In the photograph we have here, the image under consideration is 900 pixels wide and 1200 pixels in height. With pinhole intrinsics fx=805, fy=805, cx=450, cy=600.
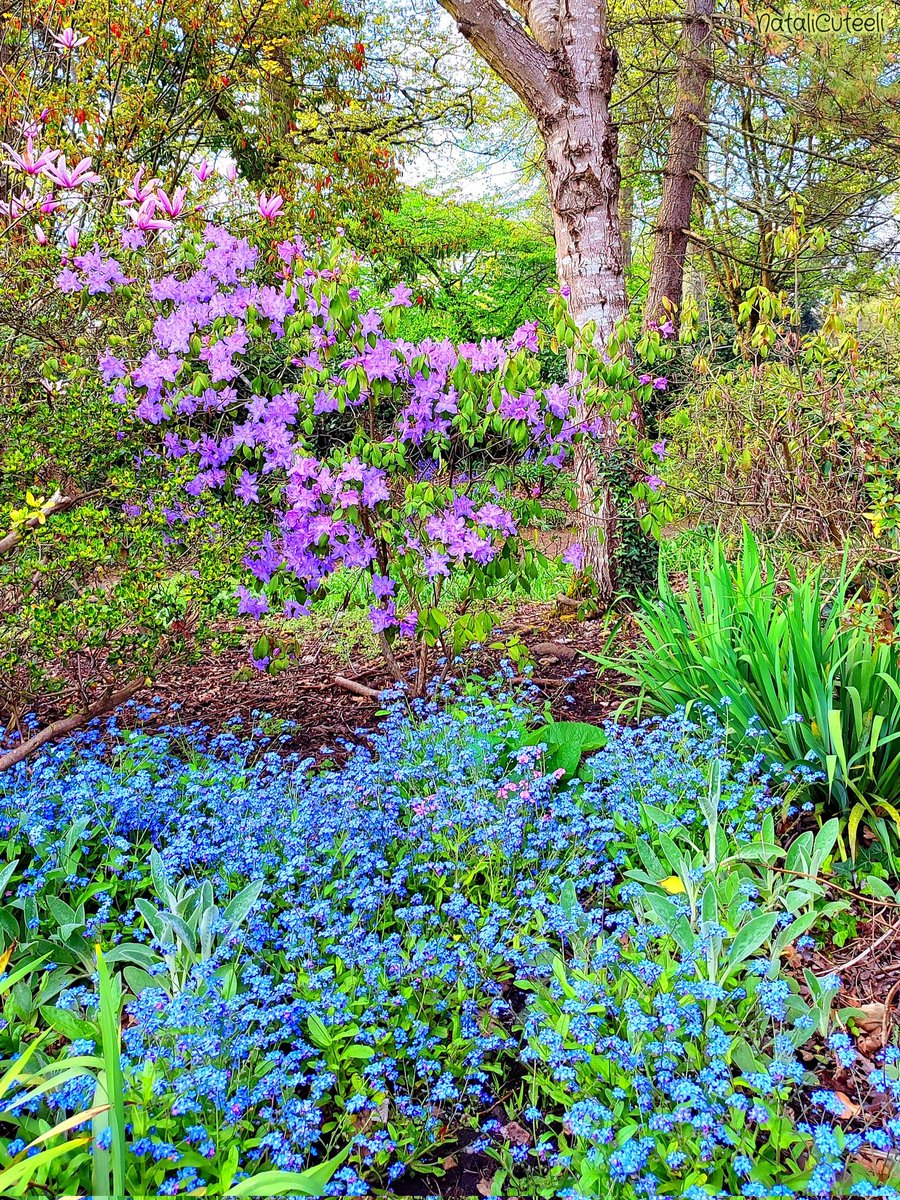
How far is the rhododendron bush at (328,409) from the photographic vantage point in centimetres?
301

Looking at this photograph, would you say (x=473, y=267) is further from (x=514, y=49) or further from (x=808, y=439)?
(x=808, y=439)

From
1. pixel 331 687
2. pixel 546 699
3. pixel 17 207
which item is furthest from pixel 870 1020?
pixel 17 207

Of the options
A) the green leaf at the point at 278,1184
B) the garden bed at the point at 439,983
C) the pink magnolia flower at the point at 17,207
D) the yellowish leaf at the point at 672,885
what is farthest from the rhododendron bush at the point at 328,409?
the green leaf at the point at 278,1184

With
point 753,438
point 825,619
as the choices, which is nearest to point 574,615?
point 753,438

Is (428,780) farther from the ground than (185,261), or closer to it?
closer to it

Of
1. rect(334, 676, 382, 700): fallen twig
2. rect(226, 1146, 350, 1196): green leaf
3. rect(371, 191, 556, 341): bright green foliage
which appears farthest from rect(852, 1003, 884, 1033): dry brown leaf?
rect(371, 191, 556, 341): bright green foliage

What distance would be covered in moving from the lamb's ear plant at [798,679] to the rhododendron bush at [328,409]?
622 millimetres

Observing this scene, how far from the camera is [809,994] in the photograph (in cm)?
193

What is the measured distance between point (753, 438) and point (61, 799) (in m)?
3.26

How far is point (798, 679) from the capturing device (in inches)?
102

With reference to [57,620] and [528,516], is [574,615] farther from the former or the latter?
[57,620]

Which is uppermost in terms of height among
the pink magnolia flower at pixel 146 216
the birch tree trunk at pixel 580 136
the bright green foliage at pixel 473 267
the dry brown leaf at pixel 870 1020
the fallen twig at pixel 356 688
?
the bright green foliage at pixel 473 267

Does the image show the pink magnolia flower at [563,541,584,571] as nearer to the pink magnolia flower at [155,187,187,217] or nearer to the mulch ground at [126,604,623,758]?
the mulch ground at [126,604,623,758]

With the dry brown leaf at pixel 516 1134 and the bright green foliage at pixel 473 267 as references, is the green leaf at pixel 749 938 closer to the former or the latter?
the dry brown leaf at pixel 516 1134
